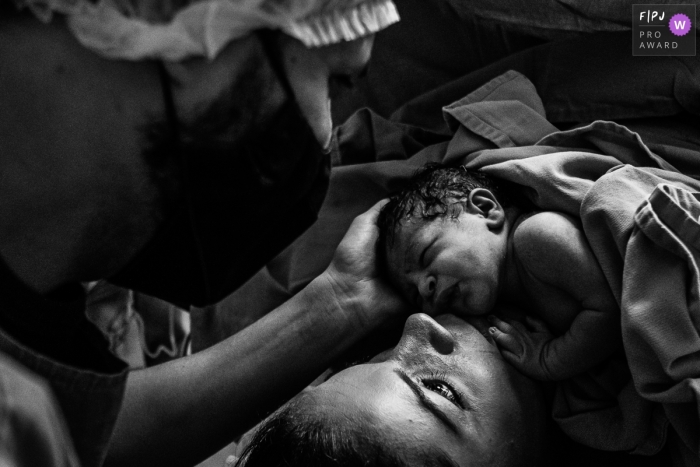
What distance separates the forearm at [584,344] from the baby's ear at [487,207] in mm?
229

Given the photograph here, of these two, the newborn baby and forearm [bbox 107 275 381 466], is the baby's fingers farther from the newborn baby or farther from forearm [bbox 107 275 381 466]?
forearm [bbox 107 275 381 466]

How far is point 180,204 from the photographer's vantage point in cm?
63

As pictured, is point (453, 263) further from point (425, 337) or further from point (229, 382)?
point (229, 382)

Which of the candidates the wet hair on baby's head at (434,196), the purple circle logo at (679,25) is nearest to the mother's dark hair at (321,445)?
the wet hair on baby's head at (434,196)

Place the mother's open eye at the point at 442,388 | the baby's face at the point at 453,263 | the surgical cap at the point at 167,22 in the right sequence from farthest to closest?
the baby's face at the point at 453,263 → the mother's open eye at the point at 442,388 → the surgical cap at the point at 167,22

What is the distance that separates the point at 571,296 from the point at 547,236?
0.32 feet

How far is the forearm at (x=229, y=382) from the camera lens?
122 cm

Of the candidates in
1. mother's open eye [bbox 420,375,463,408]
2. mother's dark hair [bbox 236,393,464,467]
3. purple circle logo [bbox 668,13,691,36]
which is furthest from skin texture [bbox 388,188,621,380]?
purple circle logo [bbox 668,13,691,36]

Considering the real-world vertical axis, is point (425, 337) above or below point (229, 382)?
above

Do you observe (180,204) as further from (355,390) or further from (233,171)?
(355,390)

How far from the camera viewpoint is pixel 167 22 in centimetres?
52

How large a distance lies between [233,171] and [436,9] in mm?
1136

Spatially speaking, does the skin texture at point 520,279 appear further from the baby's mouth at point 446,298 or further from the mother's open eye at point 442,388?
the mother's open eye at point 442,388

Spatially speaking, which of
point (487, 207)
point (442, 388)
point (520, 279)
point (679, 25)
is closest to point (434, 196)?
point (487, 207)
